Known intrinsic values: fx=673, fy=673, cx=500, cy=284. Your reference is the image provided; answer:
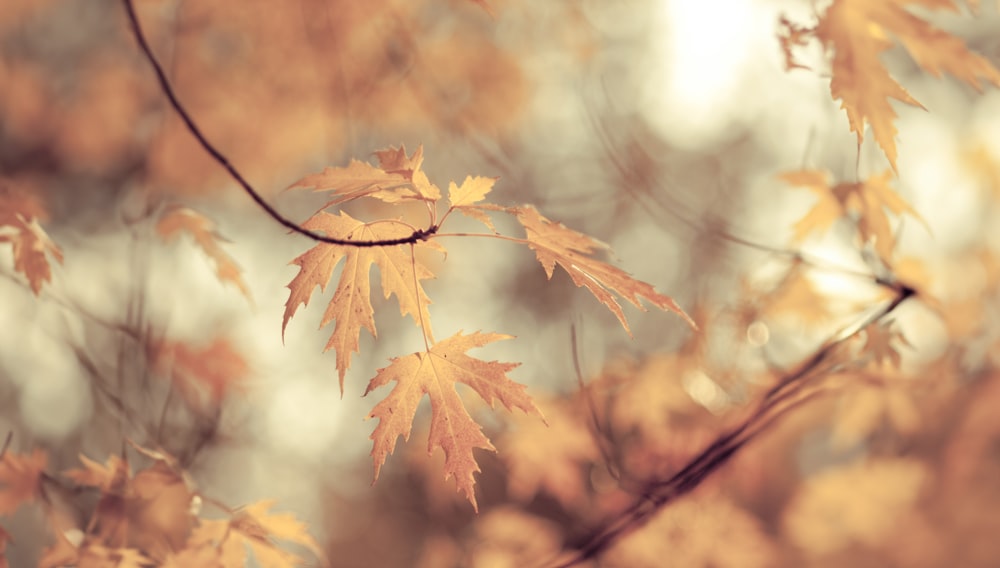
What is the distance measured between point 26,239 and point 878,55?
1500 mm

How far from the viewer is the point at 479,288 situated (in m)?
6.05

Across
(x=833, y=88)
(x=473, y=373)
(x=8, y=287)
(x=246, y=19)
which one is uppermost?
(x=246, y=19)

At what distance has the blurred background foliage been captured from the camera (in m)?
2.32

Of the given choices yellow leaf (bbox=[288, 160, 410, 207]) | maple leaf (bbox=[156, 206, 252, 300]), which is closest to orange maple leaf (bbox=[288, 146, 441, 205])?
yellow leaf (bbox=[288, 160, 410, 207])

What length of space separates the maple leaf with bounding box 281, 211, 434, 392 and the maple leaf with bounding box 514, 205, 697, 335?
191 mm

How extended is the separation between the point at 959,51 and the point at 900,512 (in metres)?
4.86

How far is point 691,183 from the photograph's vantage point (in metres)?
7.06

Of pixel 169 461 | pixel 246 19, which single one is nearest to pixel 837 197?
pixel 169 461

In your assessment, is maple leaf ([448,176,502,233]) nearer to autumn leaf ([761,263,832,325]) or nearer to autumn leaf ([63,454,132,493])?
autumn leaf ([63,454,132,493])

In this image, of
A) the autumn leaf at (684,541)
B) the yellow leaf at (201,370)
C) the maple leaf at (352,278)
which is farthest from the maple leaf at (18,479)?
the autumn leaf at (684,541)

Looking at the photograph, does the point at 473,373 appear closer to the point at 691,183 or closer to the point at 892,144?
the point at 892,144

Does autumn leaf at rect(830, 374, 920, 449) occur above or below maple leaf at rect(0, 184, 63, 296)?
below

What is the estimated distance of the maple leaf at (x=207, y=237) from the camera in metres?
1.56

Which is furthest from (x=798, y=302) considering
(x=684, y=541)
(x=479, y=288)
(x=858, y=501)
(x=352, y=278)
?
(x=479, y=288)
